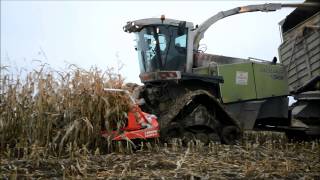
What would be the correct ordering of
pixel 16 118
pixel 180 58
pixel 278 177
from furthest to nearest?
pixel 180 58 → pixel 16 118 → pixel 278 177

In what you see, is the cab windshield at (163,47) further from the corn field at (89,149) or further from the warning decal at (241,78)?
the corn field at (89,149)

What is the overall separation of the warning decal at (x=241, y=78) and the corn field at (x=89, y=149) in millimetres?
2686

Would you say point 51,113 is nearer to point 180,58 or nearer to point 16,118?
point 16,118

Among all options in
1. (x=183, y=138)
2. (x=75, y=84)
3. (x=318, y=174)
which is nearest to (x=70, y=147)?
(x=75, y=84)

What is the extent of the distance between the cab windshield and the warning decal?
1.19 meters

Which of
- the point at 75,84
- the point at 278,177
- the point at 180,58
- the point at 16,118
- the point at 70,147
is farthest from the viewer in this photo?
the point at 180,58

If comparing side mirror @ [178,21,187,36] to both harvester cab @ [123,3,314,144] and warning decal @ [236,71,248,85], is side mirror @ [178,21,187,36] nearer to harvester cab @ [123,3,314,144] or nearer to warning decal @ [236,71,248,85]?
harvester cab @ [123,3,314,144]

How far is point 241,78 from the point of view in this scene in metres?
8.41

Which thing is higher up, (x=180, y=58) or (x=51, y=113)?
(x=180, y=58)

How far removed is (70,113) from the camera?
5359 mm

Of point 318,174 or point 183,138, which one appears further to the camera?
point 183,138

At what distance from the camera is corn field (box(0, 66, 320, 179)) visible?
3746 mm

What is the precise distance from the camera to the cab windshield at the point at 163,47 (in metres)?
7.68

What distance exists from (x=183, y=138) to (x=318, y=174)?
2.68 m
